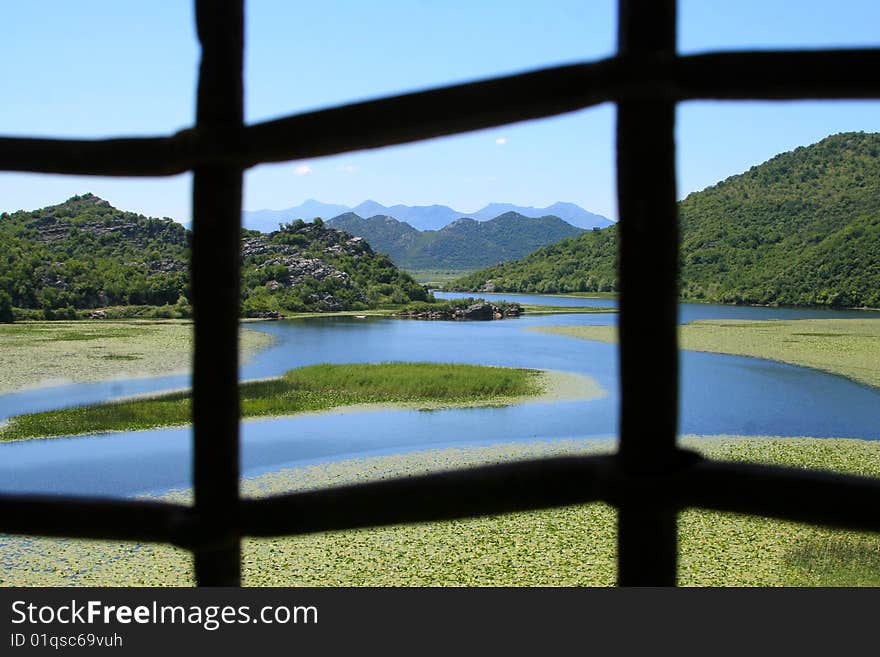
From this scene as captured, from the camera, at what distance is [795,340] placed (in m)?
20.0

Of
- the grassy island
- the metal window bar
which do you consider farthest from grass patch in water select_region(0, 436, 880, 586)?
the grassy island

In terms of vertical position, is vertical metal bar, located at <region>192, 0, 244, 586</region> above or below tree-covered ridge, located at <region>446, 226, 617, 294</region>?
below

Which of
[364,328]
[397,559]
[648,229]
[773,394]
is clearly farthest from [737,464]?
[364,328]

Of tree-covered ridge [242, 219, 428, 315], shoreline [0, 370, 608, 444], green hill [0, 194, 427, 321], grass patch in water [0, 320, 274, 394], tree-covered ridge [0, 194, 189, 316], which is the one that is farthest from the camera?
tree-covered ridge [242, 219, 428, 315]

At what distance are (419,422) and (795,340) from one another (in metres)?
12.6

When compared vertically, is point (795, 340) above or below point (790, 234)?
below

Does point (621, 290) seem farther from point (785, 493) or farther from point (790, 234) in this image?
point (790, 234)

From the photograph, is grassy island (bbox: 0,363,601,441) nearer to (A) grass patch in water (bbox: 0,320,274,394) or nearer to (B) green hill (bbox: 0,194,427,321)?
(A) grass patch in water (bbox: 0,320,274,394)

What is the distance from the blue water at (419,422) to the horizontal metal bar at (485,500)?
26.5 ft

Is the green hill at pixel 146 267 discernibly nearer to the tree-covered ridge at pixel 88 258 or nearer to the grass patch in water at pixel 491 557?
the tree-covered ridge at pixel 88 258

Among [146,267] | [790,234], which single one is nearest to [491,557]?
[790,234]

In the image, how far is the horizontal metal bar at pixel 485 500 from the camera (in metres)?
0.88

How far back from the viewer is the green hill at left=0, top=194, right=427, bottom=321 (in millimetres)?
28281

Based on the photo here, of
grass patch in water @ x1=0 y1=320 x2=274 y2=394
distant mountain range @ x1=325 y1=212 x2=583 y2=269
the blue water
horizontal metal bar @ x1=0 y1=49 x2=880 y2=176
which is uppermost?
distant mountain range @ x1=325 y1=212 x2=583 y2=269
